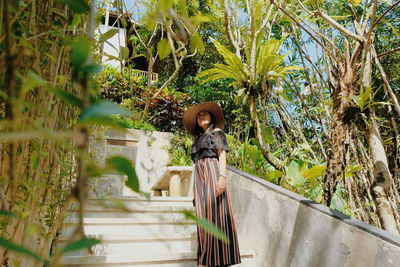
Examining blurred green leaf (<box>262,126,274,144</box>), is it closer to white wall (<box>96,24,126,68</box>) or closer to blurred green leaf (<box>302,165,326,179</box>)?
blurred green leaf (<box>302,165,326,179</box>)

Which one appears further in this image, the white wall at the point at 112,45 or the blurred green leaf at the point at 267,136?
the blurred green leaf at the point at 267,136

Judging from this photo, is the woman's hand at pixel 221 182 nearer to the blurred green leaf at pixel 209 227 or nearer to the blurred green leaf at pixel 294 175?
the blurred green leaf at pixel 294 175

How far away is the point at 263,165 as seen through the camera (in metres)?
3.70

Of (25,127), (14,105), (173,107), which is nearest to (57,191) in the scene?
(25,127)

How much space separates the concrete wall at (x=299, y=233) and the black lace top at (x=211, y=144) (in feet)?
1.40

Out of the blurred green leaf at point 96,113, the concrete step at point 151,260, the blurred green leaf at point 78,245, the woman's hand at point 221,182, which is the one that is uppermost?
the blurred green leaf at point 96,113

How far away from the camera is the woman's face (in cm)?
266

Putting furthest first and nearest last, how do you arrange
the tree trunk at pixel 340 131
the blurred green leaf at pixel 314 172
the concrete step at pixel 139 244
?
the blurred green leaf at pixel 314 172 < the concrete step at pixel 139 244 < the tree trunk at pixel 340 131

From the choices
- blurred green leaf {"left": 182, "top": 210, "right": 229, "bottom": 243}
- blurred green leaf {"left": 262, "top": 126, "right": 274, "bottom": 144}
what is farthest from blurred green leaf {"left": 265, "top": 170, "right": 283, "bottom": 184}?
blurred green leaf {"left": 182, "top": 210, "right": 229, "bottom": 243}

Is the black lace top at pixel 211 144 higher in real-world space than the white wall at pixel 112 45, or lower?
lower

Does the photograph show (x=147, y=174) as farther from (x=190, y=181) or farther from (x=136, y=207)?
(x=136, y=207)

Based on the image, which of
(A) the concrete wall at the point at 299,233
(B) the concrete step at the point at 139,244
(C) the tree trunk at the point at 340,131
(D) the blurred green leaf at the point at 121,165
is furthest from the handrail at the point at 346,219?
(D) the blurred green leaf at the point at 121,165

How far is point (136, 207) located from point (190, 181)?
1.32m

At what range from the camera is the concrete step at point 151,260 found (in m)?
1.95
